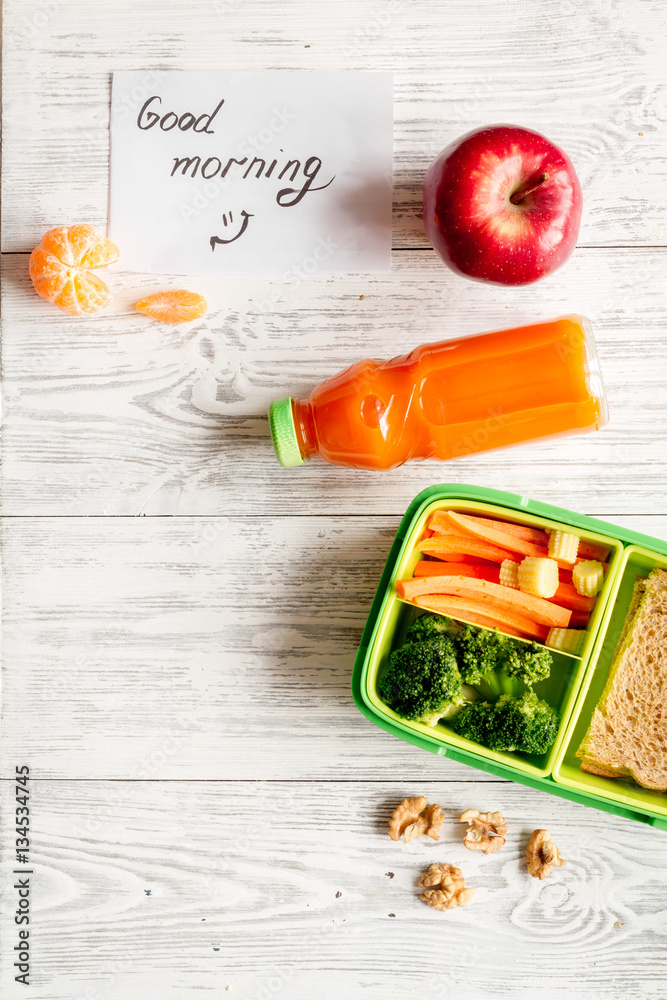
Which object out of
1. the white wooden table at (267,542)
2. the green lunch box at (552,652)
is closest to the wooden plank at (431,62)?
the white wooden table at (267,542)

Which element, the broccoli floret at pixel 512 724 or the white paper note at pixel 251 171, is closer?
the broccoli floret at pixel 512 724

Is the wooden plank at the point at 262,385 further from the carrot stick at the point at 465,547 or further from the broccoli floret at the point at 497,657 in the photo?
the broccoli floret at the point at 497,657

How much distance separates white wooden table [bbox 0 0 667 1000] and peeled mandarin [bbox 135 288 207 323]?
0.09 ft

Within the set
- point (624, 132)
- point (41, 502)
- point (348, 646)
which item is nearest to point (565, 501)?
point (348, 646)

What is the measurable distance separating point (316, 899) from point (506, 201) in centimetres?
100

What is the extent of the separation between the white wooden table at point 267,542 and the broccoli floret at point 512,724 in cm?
14

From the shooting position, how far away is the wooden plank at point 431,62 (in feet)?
3.30

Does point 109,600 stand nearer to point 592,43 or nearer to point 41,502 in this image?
point 41,502

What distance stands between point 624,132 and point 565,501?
54 cm

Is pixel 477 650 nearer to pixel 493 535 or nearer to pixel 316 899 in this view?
pixel 493 535

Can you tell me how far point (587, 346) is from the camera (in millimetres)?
925

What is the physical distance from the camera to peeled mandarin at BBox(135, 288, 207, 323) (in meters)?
0.99

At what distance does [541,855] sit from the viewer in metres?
1.01

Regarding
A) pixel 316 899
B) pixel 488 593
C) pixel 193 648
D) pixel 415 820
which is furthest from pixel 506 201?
pixel 316 899
